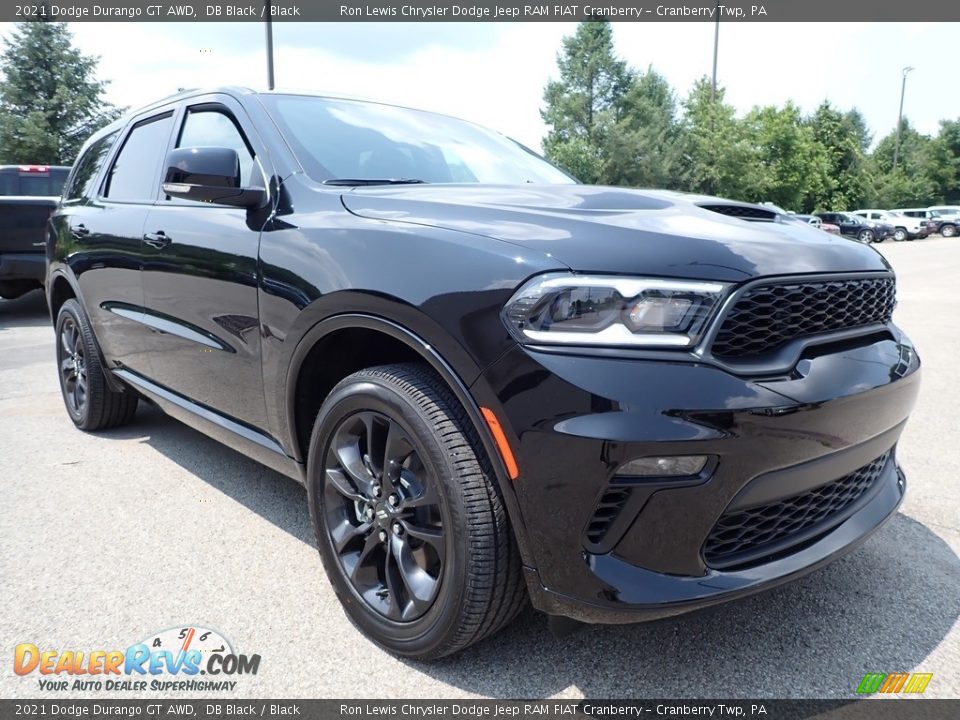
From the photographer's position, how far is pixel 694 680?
1.95 metres

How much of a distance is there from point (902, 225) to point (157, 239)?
137 feet

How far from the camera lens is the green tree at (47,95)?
2780 cm

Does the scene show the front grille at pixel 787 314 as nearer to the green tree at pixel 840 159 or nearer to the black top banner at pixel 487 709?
the black top banner at pixel 487 709

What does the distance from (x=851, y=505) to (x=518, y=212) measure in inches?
51.1

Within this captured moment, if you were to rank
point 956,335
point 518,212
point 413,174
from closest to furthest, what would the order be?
point 518,212 → point 413,174 → point 956,335

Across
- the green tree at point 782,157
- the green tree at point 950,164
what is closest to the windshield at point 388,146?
the green tree at point 782,157

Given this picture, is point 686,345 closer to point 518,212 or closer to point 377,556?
point 518,212

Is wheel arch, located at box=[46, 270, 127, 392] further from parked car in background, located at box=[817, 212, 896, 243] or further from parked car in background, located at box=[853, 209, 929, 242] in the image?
parked car in background, located at box=[853, 209, 929, 242]

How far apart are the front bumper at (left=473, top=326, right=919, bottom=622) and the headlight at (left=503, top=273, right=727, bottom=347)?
5 cm

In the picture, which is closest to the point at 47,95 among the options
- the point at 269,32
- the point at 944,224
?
the point at 269,32

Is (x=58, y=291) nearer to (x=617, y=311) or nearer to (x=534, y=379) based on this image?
(x=534, y=379)

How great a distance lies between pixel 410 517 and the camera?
1.99 metres

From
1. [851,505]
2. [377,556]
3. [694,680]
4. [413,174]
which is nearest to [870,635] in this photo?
[851,505]

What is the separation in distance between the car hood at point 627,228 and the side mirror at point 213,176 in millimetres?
436
